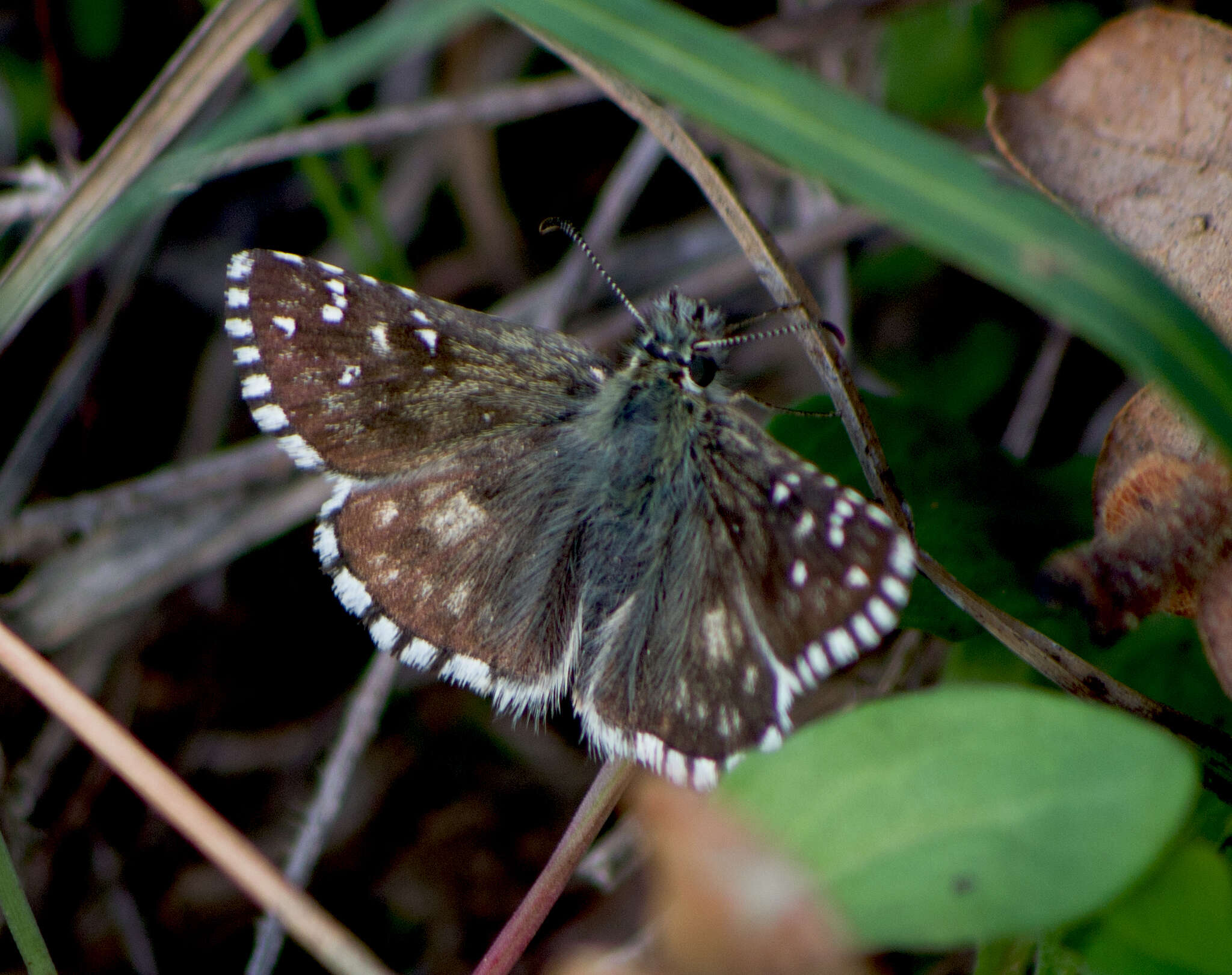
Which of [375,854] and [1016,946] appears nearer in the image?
[1016,946]

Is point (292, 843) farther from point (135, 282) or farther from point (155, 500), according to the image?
point (135, 282)

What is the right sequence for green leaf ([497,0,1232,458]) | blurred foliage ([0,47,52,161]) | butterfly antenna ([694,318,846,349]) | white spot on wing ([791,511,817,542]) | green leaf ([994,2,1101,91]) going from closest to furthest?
1. green leaf ([497,0,1232,458])
2. white spot on wing ([791,511,817,542])
3. butterfly antenna ([694,318,846,349])
4. green leaf ([994,2,1101,91])
5. blurred foliage ([0,47,52,161])

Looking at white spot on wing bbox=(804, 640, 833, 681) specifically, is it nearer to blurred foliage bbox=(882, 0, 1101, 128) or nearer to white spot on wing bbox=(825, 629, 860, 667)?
white spot on wing bbox=(825, 629, 860, 667)

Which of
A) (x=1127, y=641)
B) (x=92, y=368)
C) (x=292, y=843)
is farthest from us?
(x=92, y=368)

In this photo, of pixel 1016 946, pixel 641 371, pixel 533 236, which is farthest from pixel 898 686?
pixel 533 236

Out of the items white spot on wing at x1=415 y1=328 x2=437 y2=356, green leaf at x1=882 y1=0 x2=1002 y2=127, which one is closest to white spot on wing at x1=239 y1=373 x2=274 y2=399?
white spot on wing at x1=415 y1=328 x2=437 y2=356

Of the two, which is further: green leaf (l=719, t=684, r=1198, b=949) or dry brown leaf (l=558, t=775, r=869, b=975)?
green leaf (l=719, t=684, r=1198, b=949)
